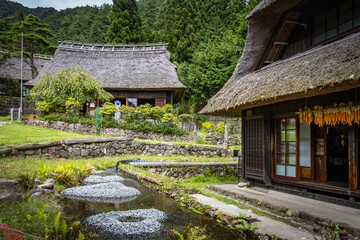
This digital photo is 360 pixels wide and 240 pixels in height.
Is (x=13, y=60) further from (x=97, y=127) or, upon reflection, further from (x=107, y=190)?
(x=107, y=190)

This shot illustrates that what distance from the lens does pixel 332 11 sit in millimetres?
6906

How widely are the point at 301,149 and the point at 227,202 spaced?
7.68ft

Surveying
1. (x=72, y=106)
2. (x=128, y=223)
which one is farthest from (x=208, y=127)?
(x=128, y=223)

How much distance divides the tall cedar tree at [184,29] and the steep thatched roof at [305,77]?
91.7ft

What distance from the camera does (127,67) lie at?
81.6ft

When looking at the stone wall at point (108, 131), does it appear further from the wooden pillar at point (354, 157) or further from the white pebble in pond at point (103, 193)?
the wooden pillar at point (354, 157)

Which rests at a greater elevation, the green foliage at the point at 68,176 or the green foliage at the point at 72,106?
the green foliage at the point at 72,106

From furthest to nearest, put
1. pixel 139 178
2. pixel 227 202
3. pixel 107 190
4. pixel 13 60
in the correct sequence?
1. pixel 13 60
2. pixel 139 178
3. pixel 107 190
4. pixel 227 202

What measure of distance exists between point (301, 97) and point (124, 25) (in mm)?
33636

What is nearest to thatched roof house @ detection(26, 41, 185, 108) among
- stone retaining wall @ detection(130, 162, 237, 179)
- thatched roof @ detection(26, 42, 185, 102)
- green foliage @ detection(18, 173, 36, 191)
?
thatched roof @ detection(26, 42, 185, 102)

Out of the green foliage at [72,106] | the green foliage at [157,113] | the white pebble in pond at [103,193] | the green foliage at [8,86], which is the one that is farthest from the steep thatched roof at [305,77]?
the green foliage at [8,86]

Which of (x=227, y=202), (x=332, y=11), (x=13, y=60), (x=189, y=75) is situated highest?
(x=13, y=60)

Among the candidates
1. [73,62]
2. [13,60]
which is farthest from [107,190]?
[13,60]

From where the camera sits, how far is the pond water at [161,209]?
4.96m
